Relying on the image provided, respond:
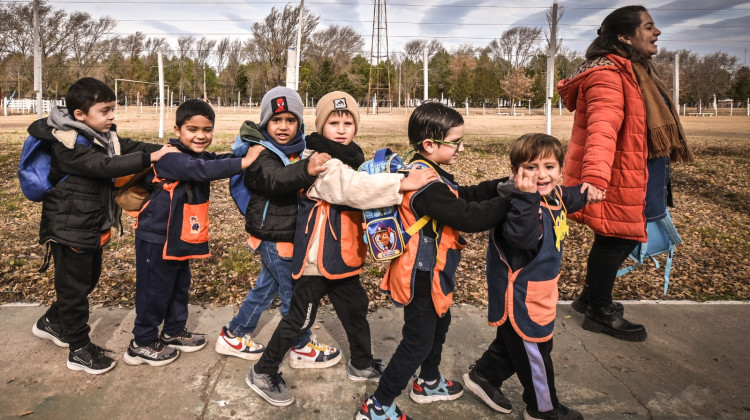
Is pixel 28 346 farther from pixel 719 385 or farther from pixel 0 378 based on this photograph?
pixel 719 385

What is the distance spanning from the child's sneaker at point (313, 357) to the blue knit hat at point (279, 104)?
1.32 m

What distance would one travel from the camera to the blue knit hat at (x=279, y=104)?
266 cm

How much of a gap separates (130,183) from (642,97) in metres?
3.14

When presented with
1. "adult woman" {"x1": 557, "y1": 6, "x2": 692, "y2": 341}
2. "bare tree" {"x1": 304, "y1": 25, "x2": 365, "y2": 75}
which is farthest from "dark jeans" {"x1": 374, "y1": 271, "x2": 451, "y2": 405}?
"bare tree" {"x1": 304, "y1": 25, "x2": 365, "y2": 75}

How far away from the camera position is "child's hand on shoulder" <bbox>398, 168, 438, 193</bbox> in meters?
2.16

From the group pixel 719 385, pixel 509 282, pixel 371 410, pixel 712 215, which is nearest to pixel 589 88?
pixel 509 282

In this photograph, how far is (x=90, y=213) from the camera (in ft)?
9.21

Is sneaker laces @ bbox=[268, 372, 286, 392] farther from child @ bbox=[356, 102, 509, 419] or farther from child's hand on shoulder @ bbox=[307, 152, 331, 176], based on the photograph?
child's hand on shoulder @ bbox=[307, 152, 331, 176]

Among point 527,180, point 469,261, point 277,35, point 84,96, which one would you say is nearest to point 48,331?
point 84,96

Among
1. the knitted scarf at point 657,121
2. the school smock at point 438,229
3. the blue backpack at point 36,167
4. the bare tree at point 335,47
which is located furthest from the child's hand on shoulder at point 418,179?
the bare tree at point 335,47

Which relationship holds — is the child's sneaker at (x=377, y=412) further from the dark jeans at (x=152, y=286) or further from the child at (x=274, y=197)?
the dark jeans at (x=152, y=286)

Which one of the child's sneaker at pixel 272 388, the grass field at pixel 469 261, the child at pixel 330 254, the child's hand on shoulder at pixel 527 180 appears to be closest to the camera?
the child's hand on shoulder at pixel 527 180

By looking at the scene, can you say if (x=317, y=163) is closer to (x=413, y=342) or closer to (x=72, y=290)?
(x=413, y=342)

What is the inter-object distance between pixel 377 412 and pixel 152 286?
1.49 metres
